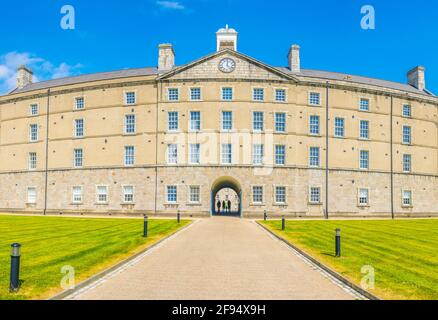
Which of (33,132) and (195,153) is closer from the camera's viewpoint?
(195,153)

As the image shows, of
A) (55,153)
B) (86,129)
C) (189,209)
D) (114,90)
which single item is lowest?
(189,209)

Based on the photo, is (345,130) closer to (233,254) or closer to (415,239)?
(415,239)

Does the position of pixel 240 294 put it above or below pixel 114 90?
below

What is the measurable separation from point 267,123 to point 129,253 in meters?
28.5

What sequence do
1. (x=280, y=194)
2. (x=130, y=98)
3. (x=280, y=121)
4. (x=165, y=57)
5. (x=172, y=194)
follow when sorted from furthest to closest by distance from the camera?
(x=165, y=57)
(x=130, y=98)
(x=280, y=121)
(x=172, y=194)
(x=280, y=194)

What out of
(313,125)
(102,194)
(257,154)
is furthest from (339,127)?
(102,194)

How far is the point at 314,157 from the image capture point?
40594 millimetres

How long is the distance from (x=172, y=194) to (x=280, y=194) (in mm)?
11731

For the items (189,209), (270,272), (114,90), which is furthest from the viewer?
(114,90)

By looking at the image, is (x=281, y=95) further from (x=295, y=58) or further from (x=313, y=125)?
(x=295, y=58)

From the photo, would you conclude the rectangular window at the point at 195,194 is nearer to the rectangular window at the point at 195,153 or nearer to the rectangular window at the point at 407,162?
the rectangular window at the point at 195,153

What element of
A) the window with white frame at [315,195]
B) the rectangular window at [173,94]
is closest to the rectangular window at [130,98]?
the rectangular window at [173,94]

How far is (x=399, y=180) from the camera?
4350 centimetres
